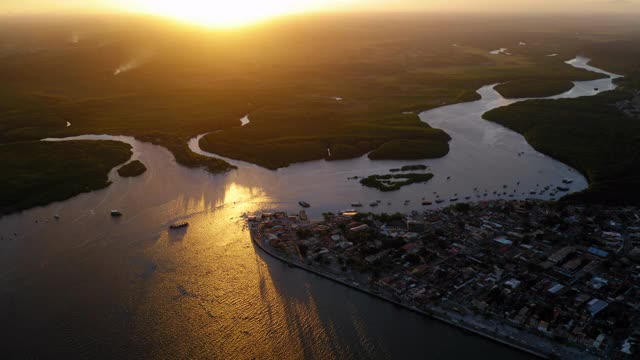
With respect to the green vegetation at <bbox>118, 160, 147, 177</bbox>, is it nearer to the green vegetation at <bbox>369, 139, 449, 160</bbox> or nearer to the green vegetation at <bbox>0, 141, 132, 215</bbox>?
the green vegetation at <bbox>0, 141, 132, 215</bbox>

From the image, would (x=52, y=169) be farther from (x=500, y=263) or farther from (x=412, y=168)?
(x=500, y=263)

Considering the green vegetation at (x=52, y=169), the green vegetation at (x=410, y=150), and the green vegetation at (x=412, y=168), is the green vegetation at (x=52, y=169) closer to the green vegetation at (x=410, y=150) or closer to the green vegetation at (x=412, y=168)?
the green vegetation at (x=410, y=150)

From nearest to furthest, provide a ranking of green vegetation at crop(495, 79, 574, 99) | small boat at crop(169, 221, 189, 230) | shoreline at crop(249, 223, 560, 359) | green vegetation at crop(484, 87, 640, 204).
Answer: shoreline at crop(249, 223, 560, 359) → small boat at crop(169, 221, 189, 230) → green vegetation at crop(484, 87, 640, 204) → green vegetation at crop(495, 79, 574, 99)

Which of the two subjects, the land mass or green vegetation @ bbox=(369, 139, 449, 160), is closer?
green vegetation @ bbox=(369, 139, 449, 160)

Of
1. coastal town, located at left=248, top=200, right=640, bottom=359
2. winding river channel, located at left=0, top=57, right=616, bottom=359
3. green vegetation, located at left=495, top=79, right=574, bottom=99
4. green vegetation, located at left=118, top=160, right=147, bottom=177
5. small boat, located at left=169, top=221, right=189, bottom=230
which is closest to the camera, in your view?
coastal town, located at left=248, top=200, right=640, bottom=359

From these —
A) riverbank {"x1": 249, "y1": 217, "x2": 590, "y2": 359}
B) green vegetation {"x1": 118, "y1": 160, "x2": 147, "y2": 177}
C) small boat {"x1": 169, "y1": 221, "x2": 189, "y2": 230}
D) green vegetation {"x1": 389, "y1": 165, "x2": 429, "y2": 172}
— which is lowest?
riverbank {"x1": 249, "y1": 217, "x2": 590, "y2": 359}

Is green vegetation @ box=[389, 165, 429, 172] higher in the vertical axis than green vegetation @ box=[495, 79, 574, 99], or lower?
lower

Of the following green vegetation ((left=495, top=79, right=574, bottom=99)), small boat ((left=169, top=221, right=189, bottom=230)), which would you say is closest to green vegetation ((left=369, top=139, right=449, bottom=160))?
small boat ((left=169, top=221, right=189, bottom=230))

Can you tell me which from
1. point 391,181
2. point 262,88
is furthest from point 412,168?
point 262,88
